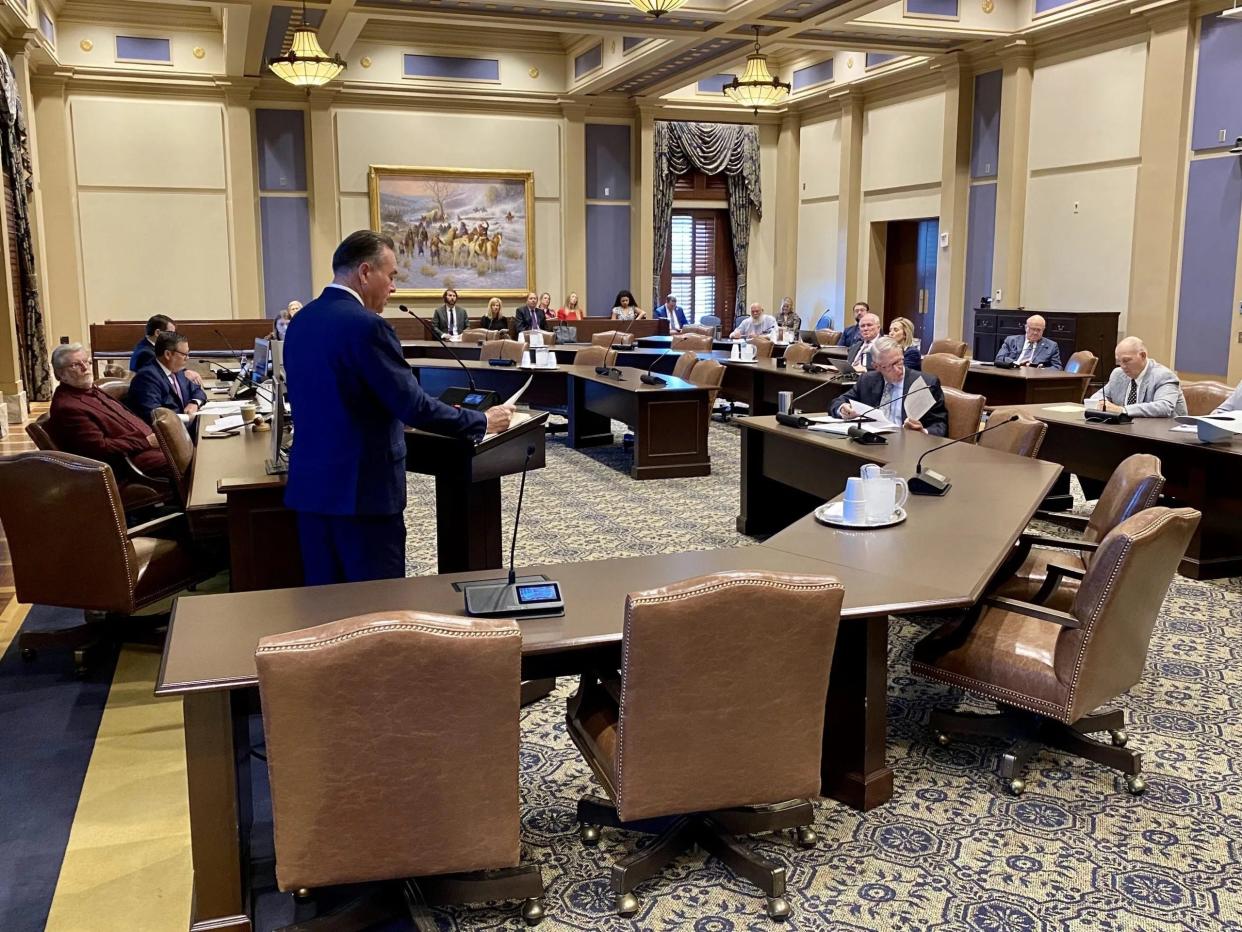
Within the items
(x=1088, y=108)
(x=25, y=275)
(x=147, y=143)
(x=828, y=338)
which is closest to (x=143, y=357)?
(x=25, y=275)

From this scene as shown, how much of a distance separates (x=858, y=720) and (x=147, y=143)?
1387cm

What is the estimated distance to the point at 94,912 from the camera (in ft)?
8.86

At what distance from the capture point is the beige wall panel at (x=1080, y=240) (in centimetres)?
1137

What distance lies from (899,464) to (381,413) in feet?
7.95

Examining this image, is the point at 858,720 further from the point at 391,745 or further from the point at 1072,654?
the point at 391,745

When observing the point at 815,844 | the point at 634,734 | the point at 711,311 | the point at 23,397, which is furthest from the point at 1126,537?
the point at 711,311

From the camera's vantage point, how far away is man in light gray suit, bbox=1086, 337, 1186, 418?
628 centimetres

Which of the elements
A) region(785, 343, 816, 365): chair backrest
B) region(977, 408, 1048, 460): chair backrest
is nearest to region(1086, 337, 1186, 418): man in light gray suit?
region(977, 408, 1048, 460): chair backrest

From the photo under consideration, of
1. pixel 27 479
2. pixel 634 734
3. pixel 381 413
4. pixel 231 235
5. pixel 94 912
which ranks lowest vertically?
pixel 94 912

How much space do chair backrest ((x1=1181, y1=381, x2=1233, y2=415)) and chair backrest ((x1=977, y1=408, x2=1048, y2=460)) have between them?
187 centimetres

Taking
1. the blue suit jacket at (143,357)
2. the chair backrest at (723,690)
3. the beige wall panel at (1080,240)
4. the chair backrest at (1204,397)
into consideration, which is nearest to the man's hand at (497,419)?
the chair backrest at (723,690)

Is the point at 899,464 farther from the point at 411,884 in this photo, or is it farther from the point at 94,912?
the point at 94,912

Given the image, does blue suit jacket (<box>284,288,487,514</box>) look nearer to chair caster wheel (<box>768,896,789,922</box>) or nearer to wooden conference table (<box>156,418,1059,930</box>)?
wooden conference table (<box>156,418,1059,930</box>)

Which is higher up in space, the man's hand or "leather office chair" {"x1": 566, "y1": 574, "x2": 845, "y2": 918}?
the man's hand
